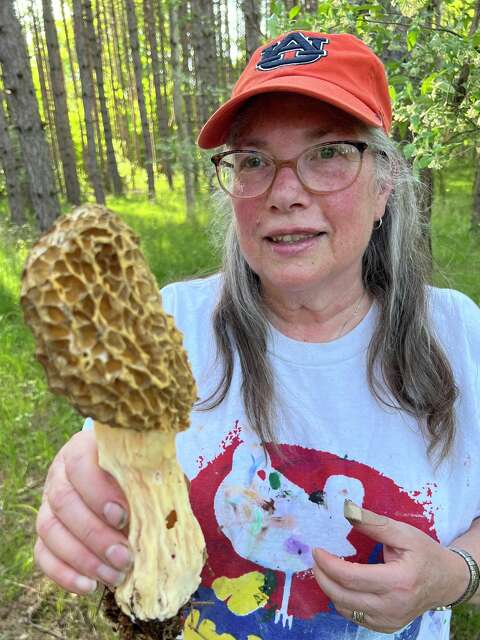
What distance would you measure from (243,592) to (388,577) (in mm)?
504

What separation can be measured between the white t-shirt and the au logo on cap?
0.81 metres

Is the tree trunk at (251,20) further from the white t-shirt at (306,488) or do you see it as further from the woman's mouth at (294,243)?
the white t-shirt at (306,488)

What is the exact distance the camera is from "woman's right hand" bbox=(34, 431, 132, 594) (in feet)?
3.48

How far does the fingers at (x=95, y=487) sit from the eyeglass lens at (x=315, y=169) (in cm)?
81

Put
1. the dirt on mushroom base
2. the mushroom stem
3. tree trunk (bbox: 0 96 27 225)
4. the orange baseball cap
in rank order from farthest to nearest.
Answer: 1. tree trunk (bbox: 0 96 27 225)
2. the orange baseball cap
3. the dirt on mushroom base
4. the mushroom stem

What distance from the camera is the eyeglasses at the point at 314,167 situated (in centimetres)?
141

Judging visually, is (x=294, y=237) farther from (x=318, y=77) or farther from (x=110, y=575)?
(x=110, y=575)

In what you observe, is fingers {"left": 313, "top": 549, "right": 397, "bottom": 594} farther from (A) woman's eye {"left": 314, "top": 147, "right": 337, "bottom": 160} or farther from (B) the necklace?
(A) woman's eye {"left": 314, "top": 147, "right": 337, "bottom": 160}

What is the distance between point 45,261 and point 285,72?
2.97 ft

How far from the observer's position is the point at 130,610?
41.6 inches

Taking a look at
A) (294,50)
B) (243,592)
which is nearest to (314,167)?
(294,50)

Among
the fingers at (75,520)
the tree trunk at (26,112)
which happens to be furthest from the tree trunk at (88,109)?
the fingers at (75,520)

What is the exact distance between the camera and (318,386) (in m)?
1.56

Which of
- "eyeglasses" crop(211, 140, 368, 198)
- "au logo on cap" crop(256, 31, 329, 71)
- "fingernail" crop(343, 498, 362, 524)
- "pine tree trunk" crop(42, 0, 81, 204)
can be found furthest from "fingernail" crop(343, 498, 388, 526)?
"pine tree trunk" crop(42, 0, 81, 204)
